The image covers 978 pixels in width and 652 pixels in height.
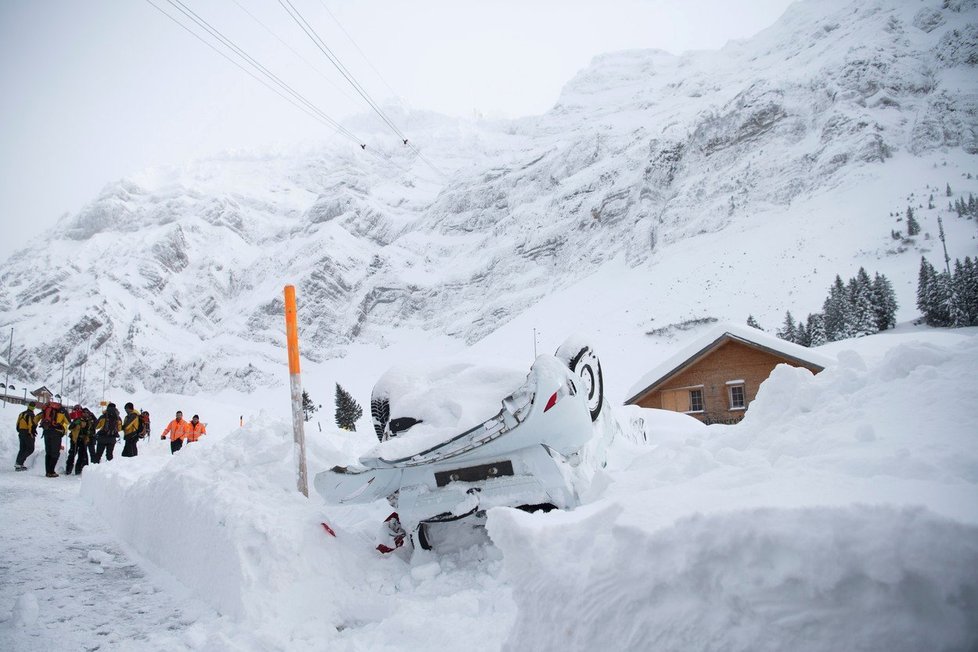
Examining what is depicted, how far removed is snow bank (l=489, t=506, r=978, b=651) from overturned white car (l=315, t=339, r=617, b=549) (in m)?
1.50

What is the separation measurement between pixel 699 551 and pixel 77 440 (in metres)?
13.7

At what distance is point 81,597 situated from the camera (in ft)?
11.5

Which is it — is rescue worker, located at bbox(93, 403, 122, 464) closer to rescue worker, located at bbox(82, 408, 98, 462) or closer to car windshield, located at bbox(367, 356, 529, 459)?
rescue worker, located at bbox(82, 408, 98, 462)

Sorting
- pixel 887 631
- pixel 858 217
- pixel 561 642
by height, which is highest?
pixel 858 217

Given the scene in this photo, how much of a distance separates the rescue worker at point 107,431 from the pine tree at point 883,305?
146 feet

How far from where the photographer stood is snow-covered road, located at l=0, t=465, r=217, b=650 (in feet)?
9.45

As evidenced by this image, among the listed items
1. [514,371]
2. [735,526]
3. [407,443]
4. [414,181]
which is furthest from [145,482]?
[414,181]

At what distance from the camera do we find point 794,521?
56.8 inches

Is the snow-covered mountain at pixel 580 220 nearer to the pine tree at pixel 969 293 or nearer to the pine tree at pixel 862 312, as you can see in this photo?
the pine tree at pixel 862 312

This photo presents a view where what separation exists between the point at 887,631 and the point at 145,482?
616 cm

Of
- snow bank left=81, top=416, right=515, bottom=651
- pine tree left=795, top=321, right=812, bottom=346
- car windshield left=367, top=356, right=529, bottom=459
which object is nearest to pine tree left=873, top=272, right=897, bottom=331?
pine tree left=795, top=321, right=812, bottom=346

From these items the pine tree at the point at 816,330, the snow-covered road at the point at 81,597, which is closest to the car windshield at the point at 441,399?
the snow-covered road at the point at 81,597

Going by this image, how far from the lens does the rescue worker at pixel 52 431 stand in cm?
1016

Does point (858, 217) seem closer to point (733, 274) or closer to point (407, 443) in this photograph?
point (733, 274)
